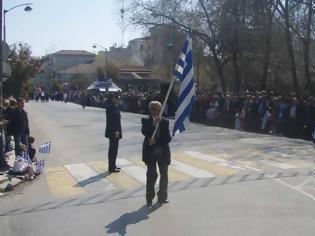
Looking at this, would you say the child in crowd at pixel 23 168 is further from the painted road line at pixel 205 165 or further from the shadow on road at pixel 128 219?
the shadow on road at pixel 128 219

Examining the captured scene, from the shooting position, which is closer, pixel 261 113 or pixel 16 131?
pixel 16 131

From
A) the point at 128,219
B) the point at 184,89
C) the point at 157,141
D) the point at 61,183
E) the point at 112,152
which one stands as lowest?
the point at 61,183

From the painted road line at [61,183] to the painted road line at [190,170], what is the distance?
7.75ft

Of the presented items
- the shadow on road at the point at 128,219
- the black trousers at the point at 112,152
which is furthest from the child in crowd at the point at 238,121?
the shadow on road at the point at 128,219

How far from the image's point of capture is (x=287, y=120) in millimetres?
22016

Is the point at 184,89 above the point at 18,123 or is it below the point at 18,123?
above

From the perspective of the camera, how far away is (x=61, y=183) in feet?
38.4

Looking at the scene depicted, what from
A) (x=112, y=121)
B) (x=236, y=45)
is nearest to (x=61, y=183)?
(x=112, y=121)

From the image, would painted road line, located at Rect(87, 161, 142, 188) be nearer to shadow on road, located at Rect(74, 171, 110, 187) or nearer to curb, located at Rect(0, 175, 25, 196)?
shadow on road, located at Rect(74, 171, 110, 187)

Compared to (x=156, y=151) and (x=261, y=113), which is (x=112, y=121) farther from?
(x=261, y=113)

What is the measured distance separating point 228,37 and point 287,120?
49.5 ft

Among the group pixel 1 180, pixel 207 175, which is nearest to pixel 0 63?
pixel 1 180

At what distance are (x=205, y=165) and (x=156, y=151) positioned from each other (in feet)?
14.4

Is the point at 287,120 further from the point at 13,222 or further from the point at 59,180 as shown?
the point at 13,222
